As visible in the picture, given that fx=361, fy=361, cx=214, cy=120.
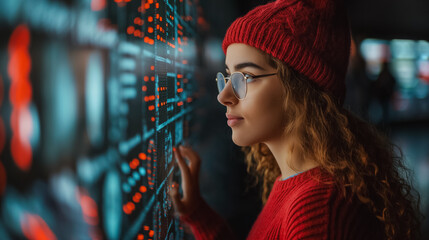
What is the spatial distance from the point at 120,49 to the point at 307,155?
0.75 meters

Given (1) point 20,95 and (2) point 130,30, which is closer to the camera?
(1) point 20,95

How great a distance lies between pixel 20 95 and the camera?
0.94ft

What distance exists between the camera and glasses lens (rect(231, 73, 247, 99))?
→ 40.9 inches

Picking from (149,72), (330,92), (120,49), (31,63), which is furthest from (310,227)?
(31,63)

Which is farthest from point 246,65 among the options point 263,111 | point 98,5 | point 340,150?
point 98,5

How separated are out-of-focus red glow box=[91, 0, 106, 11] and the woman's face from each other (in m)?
0.68

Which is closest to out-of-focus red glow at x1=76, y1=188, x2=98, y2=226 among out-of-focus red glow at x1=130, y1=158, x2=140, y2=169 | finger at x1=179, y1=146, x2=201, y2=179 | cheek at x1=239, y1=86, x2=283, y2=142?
out-of-focus red glow at x1=130, y1=158, x2=140, y2=169

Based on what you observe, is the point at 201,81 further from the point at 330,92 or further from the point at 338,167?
the point at 338,167

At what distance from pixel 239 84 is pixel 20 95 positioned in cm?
79

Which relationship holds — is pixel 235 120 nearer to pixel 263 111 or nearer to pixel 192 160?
pixel 263 111

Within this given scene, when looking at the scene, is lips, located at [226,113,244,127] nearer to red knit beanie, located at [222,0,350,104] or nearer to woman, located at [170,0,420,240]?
woman, located at [170,0,420,240]

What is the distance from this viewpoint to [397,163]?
1.30 meters

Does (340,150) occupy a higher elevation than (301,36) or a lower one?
lower

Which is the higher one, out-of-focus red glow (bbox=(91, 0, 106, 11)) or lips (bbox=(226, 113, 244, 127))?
out-of-focus red glow (bbox=(91, 0, 106, 11))
